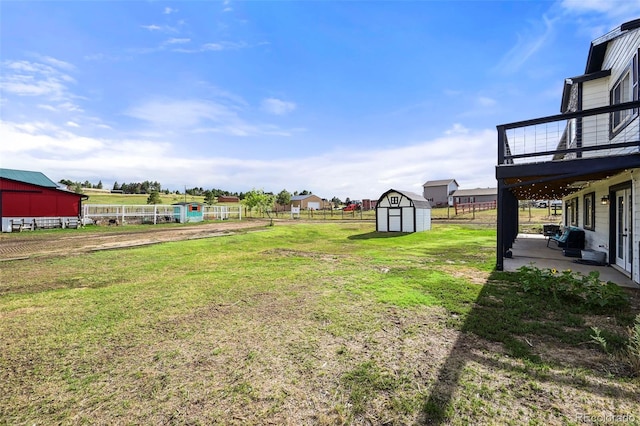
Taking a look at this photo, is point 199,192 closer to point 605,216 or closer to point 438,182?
point 438,182

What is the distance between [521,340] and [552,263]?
699cm

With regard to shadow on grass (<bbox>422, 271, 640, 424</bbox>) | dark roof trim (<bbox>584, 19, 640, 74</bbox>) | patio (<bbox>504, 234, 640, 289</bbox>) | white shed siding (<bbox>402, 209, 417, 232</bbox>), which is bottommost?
patio (<bbox>504, 234, 640, 289</bbox>)

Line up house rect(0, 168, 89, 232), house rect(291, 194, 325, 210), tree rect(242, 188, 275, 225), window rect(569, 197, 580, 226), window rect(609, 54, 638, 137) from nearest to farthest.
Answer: window rect(609, 54, 638, 137)
window rect(569, 197, 580, 226)
house rect(0, 168, 89, 232)
tree rect(242, 188, 275, 225)
house rect(291, 194, 325, 210)

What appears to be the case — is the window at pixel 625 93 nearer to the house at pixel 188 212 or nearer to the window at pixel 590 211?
the window at pixel 590 211

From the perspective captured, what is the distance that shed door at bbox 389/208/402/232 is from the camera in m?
20.6

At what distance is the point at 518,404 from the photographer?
2.50 m

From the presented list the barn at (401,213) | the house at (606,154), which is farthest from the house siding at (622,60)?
the barn at (401,213)

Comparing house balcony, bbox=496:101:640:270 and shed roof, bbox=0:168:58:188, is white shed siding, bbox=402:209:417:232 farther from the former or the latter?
shed roof, bbox=0:168:58:188

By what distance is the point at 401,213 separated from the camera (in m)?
20.6

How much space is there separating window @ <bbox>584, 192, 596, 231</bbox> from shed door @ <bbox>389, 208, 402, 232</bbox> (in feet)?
33.8

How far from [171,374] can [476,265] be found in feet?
27.6

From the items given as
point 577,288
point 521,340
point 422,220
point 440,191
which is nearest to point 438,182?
point 440,191

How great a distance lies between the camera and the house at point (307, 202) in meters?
68.1

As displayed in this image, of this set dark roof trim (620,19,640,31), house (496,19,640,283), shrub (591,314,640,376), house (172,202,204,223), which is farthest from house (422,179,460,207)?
shrub (591,314,640,376)
